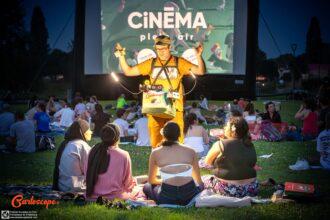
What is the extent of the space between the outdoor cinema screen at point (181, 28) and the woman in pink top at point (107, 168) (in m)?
14.3

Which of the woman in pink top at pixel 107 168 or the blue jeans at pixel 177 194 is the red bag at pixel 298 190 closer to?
the blue jeans at pixel 177 194

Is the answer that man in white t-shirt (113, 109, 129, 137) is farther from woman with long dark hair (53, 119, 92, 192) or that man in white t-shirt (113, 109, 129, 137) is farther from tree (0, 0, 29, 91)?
tree (0, 0, 29, 91)

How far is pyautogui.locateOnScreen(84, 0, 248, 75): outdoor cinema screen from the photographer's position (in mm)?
19750

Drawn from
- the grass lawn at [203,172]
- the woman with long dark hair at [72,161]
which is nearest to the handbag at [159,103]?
the grass lawn at [203,172]

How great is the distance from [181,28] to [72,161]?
573 inches

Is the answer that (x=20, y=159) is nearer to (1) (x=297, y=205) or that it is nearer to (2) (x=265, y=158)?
(2) (x=265, y=158)

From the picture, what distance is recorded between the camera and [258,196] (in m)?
5.93

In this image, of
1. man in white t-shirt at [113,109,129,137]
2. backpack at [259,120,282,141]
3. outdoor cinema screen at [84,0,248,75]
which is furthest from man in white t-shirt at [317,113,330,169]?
outdoor cinema screen at [84,0,248,75]

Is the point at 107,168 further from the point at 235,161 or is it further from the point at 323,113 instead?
the point at 323,113

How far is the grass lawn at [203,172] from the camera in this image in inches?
198

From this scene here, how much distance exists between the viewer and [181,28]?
1969 centimetres

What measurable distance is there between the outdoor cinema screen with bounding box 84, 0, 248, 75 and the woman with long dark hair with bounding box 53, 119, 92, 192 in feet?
45.6

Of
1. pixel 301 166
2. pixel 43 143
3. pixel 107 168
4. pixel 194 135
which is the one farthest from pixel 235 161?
pixel 43 143

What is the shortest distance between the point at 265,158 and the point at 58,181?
4534 millimetres
